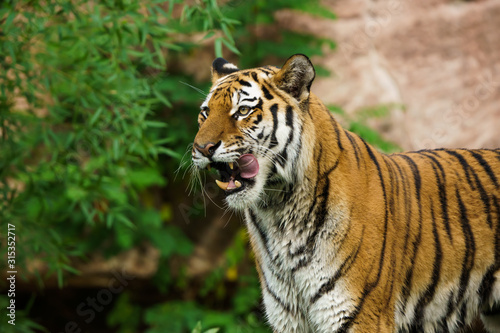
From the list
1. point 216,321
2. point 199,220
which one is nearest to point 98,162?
point 216,321

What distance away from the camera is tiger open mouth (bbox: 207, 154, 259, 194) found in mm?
2201

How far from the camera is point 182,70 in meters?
6.00

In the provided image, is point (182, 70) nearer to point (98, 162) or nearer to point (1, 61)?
point (98, 162)

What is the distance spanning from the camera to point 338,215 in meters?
2.31

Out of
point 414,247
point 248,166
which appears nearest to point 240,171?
point 248,166

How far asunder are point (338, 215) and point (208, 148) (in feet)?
2.10

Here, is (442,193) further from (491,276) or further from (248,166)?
(248,166)

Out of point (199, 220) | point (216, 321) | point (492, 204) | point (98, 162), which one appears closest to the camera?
point (492, 204)

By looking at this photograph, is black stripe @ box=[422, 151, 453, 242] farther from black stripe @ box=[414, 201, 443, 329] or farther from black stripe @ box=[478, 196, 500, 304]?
black stripe @ box=[478, 196, 500, 304]

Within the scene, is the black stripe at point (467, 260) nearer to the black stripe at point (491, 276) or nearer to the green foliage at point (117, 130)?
the black stripe at point (491, 276)

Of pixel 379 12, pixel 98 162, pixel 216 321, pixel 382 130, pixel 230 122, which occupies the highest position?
pixel 379 12

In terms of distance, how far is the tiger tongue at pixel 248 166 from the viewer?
220 centimetres

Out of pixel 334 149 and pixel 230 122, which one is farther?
pixel 334 149

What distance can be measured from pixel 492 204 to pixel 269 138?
3.79 feet
